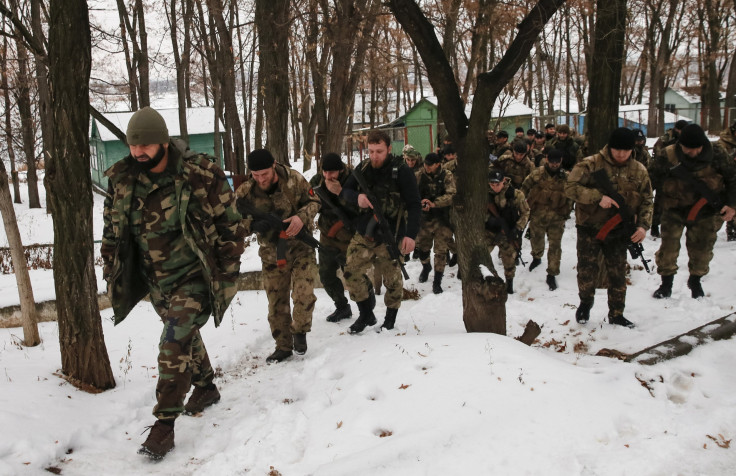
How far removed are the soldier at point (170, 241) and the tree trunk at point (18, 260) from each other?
164cm

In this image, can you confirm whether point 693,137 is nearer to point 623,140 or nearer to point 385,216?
point 623,140

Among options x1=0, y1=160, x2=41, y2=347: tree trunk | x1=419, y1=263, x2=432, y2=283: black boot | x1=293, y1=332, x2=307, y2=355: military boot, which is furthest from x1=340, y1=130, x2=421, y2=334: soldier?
x1=0, y1=160, x2=41, y2=347: tree trunk

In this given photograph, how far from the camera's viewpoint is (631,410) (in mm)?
3359

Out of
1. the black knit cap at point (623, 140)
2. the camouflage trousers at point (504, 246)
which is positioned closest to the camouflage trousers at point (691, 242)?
the black knit cap at point (623, 140)

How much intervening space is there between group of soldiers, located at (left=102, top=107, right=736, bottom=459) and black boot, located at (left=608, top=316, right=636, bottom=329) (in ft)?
0.04

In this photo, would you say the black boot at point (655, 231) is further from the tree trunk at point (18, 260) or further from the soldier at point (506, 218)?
the tree trunk at point (18, 260)

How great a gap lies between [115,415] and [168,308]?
0.88 metres

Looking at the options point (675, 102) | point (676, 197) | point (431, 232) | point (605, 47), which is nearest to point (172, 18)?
point (431, 232)

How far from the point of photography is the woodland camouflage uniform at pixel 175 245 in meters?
3.48

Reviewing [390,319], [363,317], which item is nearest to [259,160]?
[363,317]

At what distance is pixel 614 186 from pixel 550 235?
260cm

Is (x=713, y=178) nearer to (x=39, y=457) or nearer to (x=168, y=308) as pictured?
(x=168, y=308)

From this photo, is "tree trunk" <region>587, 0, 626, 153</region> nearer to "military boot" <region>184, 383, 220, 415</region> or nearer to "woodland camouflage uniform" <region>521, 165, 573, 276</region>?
"woodland camouflage uniform" <region>521, 165, 573, 276</region>

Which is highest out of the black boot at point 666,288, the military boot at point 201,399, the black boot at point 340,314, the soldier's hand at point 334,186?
the soldier's hand at point 334,186
